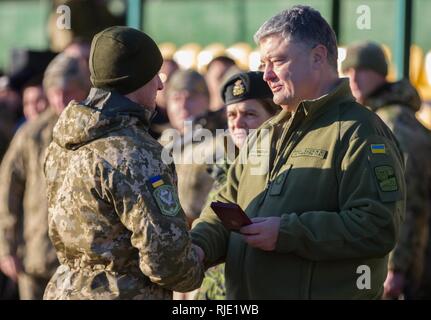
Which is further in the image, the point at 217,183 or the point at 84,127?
the point at 217,183

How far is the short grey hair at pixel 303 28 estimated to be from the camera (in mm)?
4828

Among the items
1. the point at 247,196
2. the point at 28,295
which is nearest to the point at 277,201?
the point at 247,196

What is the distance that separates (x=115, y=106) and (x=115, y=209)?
1.45ft

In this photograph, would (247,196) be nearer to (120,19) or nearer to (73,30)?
(73,30)

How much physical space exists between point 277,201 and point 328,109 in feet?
1.55

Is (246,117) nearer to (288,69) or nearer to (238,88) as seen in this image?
(238,88)

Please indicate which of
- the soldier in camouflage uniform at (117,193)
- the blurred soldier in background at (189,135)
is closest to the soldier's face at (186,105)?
the blurred soldier in background at (189,135)

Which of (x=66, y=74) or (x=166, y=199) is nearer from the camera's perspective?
(x=166, y=199)

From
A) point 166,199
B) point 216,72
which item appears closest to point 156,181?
point 166,199

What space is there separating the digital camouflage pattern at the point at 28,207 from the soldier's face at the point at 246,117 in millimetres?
2225

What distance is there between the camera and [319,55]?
16.0ft

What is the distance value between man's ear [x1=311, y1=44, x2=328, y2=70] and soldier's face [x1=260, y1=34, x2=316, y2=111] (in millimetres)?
17

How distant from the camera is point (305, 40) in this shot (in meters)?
4.82

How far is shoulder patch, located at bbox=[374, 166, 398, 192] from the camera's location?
4.64 m
